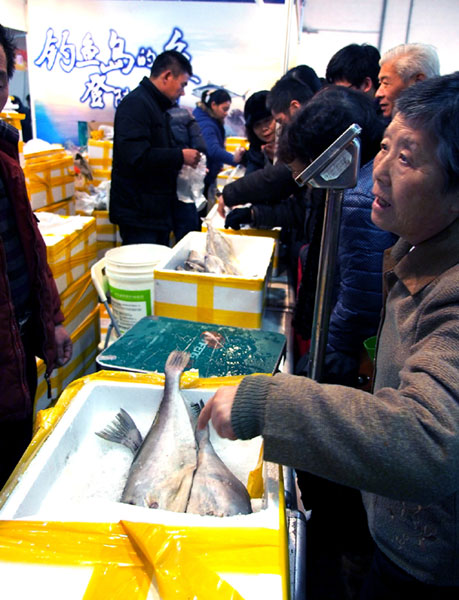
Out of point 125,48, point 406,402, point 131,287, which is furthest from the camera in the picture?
point 125,48

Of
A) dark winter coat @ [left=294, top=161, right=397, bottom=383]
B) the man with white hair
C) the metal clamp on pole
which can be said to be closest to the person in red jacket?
the metal clamp on pole

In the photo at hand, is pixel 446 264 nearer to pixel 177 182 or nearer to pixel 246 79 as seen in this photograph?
pixel 177 182

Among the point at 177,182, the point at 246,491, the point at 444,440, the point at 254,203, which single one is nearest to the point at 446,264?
the point at 444,440

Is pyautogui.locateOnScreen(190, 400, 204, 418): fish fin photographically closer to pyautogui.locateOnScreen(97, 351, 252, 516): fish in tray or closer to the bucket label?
pyautogui.locateOnScreen(97, 351, 252, 516): fish in tray

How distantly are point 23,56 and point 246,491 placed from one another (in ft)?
27.2

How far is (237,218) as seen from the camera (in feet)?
9.08

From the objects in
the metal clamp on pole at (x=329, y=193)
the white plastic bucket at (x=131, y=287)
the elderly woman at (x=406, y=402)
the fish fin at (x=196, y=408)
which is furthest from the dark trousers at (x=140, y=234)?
the elderly woman at (x=406, y=402)

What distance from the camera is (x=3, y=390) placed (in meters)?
1.42

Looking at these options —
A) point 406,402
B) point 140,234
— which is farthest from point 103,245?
point 406,402

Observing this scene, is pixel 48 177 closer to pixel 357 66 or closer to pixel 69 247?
pixel 69 247

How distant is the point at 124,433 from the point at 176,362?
0.82 ft

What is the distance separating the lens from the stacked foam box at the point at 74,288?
2463mm

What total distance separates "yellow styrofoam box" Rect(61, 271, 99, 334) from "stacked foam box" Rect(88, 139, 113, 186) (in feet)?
10.0

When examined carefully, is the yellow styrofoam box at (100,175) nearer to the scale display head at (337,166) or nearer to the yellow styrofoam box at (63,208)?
the yellow styrofoam box at (63,208)
